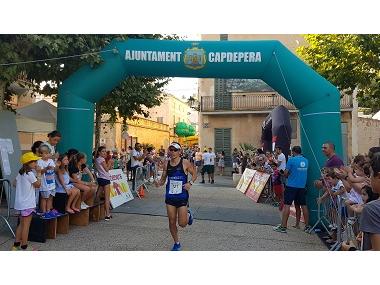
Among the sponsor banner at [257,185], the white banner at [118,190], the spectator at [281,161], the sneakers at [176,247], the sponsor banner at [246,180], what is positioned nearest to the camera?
the sneakers at [176,247]

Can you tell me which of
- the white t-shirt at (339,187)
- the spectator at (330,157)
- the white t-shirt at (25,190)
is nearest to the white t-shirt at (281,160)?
the spectator at (330,157)

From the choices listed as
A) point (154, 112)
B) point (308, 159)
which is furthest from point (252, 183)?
point (154, 112)

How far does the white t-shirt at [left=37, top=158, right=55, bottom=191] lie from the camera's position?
6.91 m

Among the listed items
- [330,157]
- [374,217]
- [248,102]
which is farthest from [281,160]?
[248,102]

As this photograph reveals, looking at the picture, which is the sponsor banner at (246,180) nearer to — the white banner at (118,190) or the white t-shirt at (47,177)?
the white banner at (118,190)

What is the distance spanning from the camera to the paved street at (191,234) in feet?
21.1

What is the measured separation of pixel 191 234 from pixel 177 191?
4.88 ft

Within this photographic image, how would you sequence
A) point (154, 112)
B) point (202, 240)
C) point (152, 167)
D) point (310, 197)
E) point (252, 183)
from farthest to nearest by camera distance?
point (154, 112), point (152, 167), point (252, 183), point (310, 197), point (202, 240)

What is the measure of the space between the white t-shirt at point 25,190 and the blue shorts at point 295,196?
183 inches

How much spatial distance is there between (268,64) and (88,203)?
4.86 metres

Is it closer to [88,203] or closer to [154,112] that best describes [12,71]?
[88,203]

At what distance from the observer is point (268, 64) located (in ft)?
29.1

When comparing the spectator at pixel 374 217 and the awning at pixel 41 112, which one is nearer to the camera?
the spectator at pixel 374 217

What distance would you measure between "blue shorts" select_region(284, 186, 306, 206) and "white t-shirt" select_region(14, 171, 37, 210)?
464 cm
